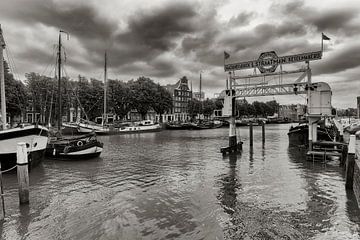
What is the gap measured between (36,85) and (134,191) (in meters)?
54.7

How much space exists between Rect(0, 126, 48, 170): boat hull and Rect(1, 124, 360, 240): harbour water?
40.7 inches

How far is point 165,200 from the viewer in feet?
39.2

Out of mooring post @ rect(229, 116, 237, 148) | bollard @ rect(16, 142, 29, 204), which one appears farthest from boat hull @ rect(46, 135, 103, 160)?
mooring post @ rect(229, 116, 237, 148)

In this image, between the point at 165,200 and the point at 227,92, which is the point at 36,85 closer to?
the point at 227,92

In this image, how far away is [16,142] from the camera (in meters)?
16.2

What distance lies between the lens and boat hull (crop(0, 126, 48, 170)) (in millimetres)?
15945

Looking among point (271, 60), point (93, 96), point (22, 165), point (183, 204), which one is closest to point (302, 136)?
point (271, 60)

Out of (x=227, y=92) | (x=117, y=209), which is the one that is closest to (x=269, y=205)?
(x=117, y=209)

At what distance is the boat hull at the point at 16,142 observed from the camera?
52.3 feet

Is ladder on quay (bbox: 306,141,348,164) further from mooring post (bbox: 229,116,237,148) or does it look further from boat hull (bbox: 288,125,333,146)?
boat hull (bbox: 288,125,333,146)

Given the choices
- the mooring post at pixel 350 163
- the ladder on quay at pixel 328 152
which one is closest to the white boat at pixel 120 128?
A: the ladder on quay at pixel 328 152

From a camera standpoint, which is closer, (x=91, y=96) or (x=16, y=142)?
(x=16, y=142)

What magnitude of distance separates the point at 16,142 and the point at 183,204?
11.5 metres

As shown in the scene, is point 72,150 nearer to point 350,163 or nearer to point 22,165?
point 22,165
